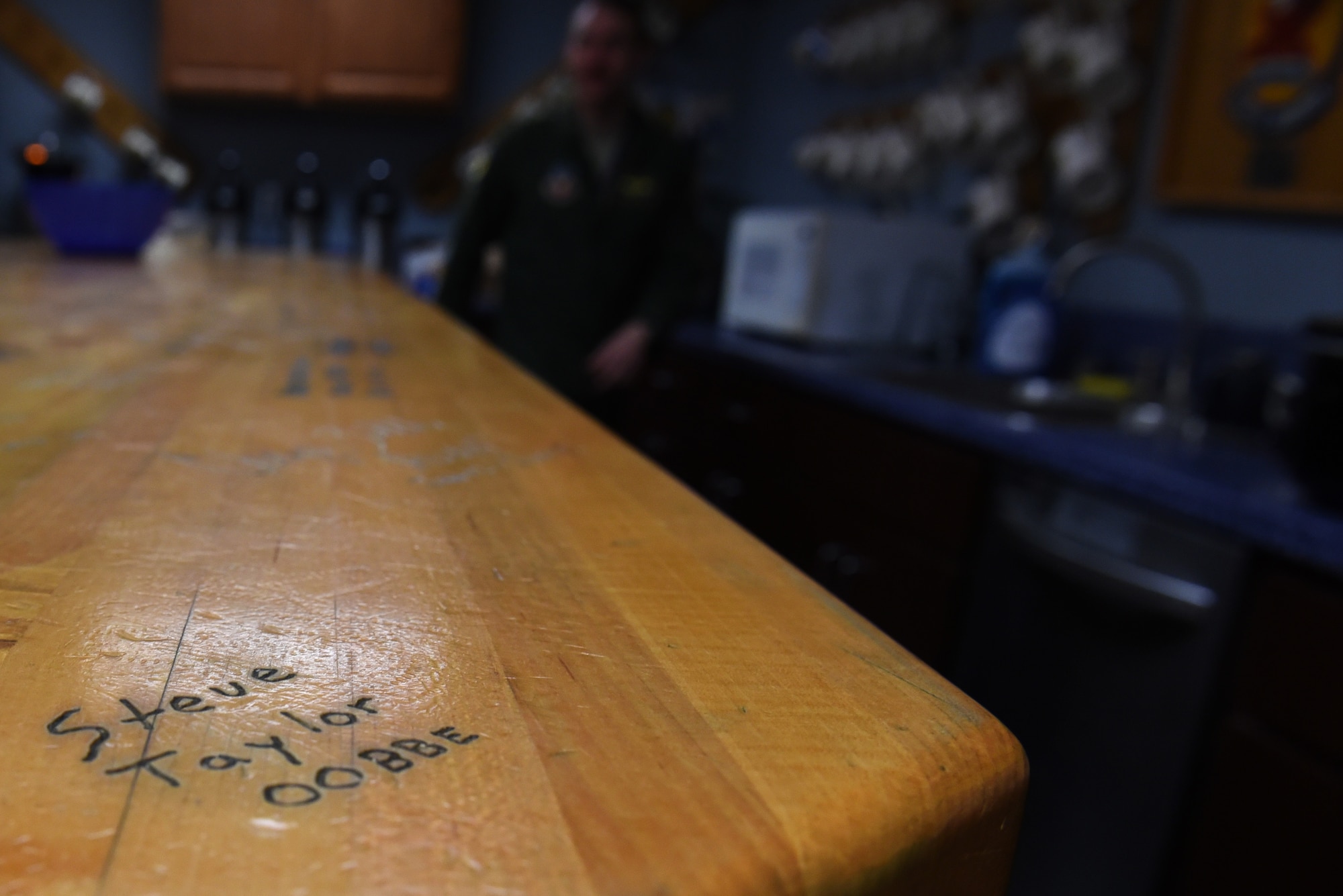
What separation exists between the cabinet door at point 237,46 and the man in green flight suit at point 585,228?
1.72 meters

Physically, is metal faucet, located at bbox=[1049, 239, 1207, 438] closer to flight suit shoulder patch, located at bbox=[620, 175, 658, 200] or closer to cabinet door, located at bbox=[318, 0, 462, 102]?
flight suit shoulder patch, located at bbox=[620, 175, 658, 200]

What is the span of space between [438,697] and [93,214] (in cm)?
206

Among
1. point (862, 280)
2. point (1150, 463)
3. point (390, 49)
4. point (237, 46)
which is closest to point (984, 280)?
point (862, 280)

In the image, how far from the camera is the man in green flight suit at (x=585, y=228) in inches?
85.4

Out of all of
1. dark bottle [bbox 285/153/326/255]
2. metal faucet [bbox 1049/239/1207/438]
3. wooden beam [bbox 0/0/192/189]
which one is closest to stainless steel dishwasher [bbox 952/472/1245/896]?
metal faucet [bbox 1049/239/1207/438]

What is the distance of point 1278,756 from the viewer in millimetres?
1114

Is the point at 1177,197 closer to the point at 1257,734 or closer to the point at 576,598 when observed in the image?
the point at 1257,734

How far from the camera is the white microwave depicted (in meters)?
2.31

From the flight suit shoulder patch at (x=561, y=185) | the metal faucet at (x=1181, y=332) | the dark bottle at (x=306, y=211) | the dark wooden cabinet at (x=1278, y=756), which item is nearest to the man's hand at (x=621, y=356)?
the flight suit shoulder patch at (x=561, y=185)

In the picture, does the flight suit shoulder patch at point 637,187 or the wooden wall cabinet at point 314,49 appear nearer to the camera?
the flight suit shoulder patch at point 637,187

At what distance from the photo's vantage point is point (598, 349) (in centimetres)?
226

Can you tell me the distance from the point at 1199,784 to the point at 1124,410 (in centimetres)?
80

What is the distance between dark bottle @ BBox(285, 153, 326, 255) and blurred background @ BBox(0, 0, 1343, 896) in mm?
19

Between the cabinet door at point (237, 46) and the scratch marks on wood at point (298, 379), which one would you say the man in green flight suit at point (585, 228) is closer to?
the scratch marks on wood at point (298, 379)
